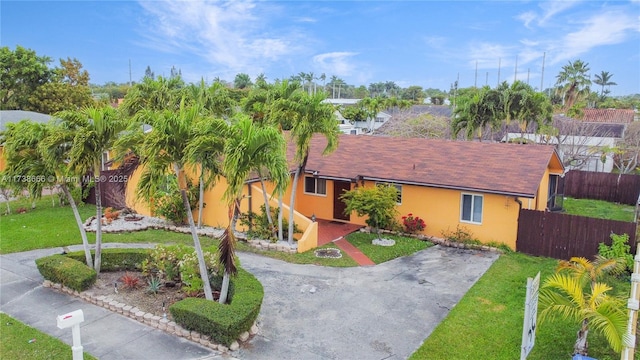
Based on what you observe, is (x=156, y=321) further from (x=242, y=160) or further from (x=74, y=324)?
(x=242, y=160)

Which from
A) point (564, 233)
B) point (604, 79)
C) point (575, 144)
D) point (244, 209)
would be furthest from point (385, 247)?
point (604, 79)

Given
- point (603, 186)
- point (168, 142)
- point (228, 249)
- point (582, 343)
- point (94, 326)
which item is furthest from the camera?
point (603, 186)

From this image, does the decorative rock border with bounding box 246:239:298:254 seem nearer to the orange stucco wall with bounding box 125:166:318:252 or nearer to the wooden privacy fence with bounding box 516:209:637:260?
the orange stucco wall with bounding box 125:166:318:252

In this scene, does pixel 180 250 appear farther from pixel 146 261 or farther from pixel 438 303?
pixel 438 303

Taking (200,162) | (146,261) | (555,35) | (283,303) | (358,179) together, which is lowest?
(283,303)

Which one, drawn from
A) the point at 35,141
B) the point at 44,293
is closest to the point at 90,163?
the point at 35,141

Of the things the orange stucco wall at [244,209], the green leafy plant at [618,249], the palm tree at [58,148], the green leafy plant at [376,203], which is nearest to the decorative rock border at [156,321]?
the palm tree at [58,148]
